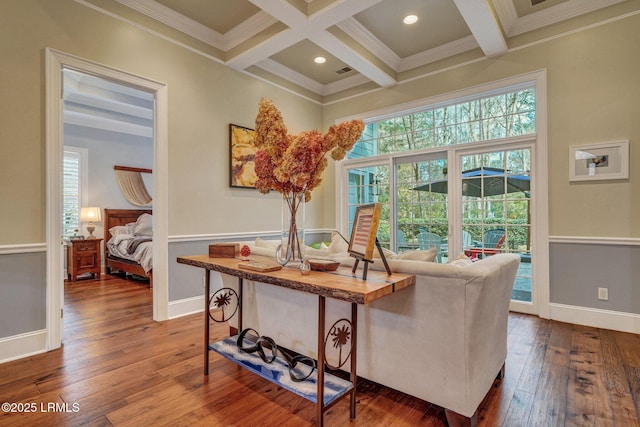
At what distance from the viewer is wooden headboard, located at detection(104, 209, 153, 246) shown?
6043 millimetres

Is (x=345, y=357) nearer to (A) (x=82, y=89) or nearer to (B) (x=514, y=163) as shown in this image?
(B) (x=514, y=163)

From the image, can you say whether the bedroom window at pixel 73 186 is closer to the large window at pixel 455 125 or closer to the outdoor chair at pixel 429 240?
the large window at pixel 455 125

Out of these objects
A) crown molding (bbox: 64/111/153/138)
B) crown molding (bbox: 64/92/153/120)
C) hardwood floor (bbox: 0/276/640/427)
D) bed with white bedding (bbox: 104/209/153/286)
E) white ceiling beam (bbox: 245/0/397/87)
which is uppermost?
crown molding (bbox: 64/92/153/120)

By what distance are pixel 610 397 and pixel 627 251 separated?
5.47 ft

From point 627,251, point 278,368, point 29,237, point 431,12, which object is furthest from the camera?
point 431,12

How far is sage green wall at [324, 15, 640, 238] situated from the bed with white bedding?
5107 millimetres

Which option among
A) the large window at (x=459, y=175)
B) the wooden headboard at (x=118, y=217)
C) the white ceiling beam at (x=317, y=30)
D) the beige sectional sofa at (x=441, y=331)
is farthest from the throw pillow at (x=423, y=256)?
the wooden headboard at (x=118, y=217)

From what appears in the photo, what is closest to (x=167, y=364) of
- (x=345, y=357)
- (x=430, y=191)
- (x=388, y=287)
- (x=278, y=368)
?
(x=278, y=368)

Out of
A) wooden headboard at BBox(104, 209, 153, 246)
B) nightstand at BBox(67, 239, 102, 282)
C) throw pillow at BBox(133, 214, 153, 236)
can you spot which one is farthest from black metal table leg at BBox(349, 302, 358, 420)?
wooden headboard at BBox(104, 209, 153, 246)

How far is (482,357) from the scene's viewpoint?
1611 mm

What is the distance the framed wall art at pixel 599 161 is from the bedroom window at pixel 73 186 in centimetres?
722

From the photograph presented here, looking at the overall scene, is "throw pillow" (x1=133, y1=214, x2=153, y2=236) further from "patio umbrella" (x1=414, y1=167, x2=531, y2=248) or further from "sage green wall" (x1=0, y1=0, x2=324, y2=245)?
"patio umbrella" (x1=414, y1=167, x2=531, y2=248)

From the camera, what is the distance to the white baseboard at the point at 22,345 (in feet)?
7.70

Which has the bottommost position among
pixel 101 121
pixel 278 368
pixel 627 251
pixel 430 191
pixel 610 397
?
pixel 610 397
